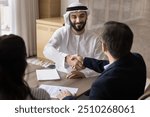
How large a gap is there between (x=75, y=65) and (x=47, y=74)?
0.27 m

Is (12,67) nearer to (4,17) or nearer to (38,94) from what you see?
(38,94)

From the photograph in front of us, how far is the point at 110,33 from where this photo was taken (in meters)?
1.58

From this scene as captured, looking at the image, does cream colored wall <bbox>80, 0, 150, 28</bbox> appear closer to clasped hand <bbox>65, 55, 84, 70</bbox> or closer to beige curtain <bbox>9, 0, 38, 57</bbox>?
beige curtain <bbox>9, 0, 38, 57</bbox>

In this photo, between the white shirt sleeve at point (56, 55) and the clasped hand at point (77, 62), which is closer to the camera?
the clasped hand at point (77, 62)

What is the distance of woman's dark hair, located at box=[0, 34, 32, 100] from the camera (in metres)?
1.13

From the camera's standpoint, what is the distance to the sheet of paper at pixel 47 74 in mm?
2008

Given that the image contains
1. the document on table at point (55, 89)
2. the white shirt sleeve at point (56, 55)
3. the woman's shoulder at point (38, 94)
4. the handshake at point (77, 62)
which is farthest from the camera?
the white shirt sleeve at point (56, 55)

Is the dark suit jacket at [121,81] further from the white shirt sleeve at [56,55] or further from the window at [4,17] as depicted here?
the window at [4,17]

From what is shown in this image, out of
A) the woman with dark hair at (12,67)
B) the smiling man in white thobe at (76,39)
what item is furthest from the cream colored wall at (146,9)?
the woman with dark hair at (12,67)

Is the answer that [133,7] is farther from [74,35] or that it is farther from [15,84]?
[15,84]

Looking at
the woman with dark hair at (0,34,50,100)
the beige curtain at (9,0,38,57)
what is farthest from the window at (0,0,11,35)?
the woman with dark hair at (0,34,50,100)

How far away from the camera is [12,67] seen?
1.15m

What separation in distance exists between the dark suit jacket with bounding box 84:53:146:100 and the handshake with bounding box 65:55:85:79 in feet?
1.76

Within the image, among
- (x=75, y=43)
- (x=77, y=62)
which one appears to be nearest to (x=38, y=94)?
(x=77, y=62)
